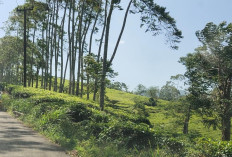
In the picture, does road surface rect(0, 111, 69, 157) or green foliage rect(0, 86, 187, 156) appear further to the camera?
green foliage rect(0, 86, 187, 156)

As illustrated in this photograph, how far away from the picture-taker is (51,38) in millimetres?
50938

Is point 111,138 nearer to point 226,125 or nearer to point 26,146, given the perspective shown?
point 26,146

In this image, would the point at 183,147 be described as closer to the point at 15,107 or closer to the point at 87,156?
the point at 87,156

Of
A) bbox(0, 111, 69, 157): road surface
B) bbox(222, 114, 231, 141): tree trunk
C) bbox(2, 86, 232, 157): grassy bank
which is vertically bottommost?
bbox(222, 114, 231, 141): tree trunk

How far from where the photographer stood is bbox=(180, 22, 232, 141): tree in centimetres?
2958

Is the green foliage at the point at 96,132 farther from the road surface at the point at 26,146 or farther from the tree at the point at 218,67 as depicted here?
the tree at the point at 218,67

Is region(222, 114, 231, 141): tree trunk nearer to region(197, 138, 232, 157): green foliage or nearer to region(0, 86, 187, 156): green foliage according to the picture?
region(0, 86, 187, 156): green foliage

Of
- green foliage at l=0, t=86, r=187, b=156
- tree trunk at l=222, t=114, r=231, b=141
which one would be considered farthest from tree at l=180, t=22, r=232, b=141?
green foliage at l=0, t=86, r=187, b=156

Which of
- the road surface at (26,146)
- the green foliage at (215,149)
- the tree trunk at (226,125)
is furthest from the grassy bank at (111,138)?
the tree trunk at (226,125)

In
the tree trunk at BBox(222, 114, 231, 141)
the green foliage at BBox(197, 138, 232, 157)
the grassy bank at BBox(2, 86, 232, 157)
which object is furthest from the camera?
the tree trunk at BBox(222, 114, 231, 141)

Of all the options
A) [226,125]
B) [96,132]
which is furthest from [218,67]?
[96,132]

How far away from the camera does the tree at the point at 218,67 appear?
29578 millimetres

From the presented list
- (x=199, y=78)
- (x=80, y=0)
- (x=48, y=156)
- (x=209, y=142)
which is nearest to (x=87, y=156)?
(x=48, y=156)

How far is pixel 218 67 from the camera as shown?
32.3 meters
